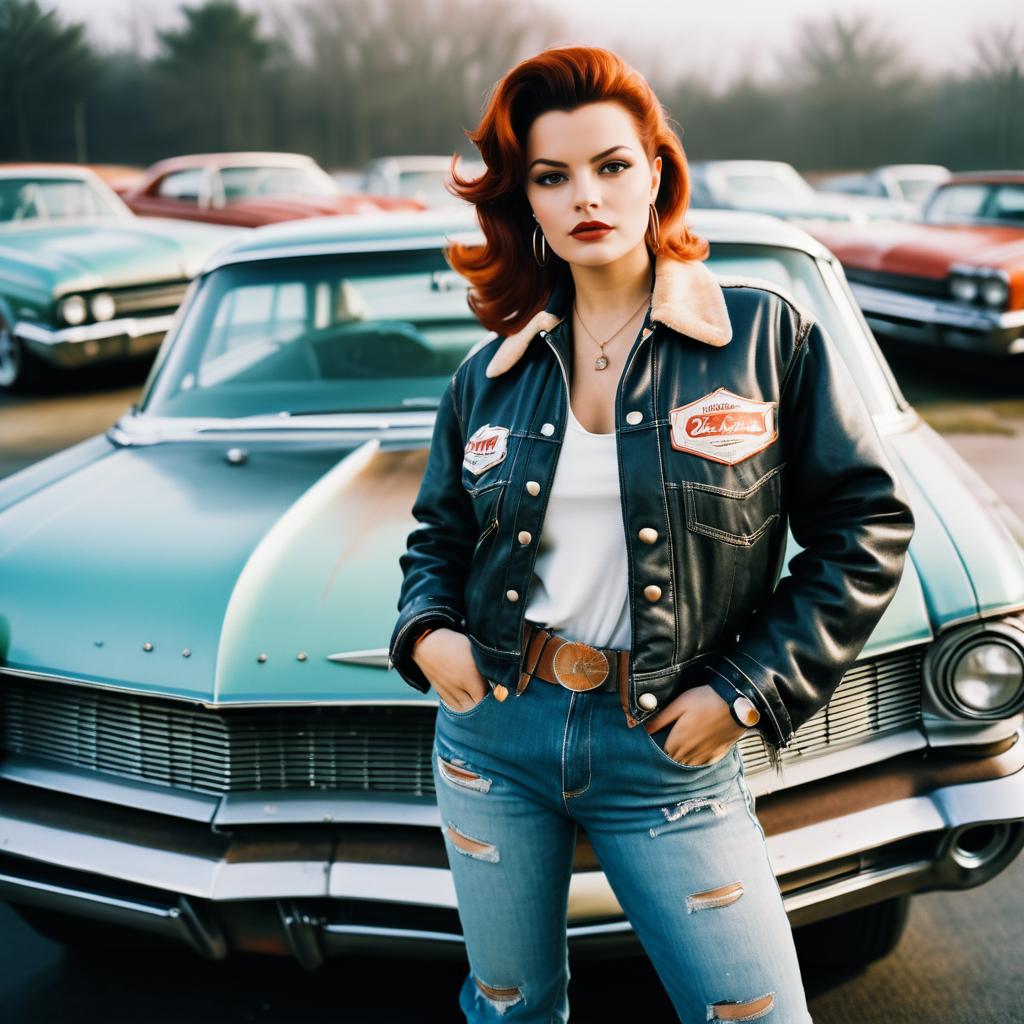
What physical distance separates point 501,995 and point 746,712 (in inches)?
23.1

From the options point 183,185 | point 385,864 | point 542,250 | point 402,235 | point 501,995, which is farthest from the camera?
point 183,185

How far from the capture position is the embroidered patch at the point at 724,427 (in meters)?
1.44

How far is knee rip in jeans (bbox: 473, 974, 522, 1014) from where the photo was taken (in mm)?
1627

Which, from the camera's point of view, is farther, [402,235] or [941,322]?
[941,322]

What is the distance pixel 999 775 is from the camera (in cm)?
230

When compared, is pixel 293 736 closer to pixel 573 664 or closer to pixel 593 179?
pixel 573 664

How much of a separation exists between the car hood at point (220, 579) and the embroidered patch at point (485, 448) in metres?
0.63

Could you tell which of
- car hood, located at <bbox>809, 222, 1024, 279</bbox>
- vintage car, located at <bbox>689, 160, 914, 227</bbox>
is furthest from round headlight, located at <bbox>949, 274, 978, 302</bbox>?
vintage car, located at <bbox>689, 160, 914, 227</bbox>

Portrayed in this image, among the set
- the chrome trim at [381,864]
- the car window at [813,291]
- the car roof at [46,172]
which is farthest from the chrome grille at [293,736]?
the car roof at [46,172]

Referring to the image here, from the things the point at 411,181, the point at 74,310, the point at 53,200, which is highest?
the point at 53,200

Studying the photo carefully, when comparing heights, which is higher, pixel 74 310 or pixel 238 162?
pixel 238 162

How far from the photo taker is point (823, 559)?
1.45m

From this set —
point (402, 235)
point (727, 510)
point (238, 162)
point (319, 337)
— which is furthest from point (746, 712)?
point (238, 162)

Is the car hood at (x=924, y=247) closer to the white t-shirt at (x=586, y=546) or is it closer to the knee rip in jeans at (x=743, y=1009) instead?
the white t-shirt at (x=586, y=546)
